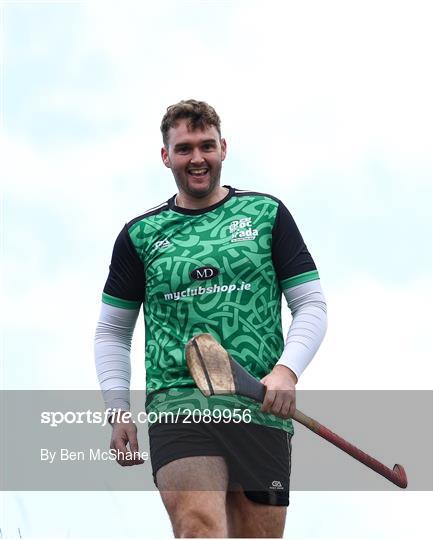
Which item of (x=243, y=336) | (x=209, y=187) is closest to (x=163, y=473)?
(x=243, y=336)

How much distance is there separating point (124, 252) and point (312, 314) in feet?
3.80

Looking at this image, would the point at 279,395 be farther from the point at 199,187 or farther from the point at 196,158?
the point at 196,158

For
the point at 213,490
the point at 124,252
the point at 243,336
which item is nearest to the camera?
the point at 213,490

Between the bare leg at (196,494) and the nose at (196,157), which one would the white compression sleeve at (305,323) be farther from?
the nose at (196,157)

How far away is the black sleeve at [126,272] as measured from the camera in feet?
20.7

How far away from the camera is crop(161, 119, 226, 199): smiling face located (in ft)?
20.4

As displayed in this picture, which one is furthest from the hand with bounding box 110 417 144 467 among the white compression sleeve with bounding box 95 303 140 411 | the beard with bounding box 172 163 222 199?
the beard with bounding box 172 163 222 199

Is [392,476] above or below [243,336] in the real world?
below

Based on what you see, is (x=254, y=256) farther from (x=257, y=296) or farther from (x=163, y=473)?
(x=163, y=473)

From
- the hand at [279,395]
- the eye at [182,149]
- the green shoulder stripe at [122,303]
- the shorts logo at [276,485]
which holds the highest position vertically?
the eye at [182,149]

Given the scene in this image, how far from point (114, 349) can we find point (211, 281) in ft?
2.96

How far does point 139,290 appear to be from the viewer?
6371 millimetres

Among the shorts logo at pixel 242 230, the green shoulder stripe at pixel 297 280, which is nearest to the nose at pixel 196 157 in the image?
the shorts logo at pixel 242 230

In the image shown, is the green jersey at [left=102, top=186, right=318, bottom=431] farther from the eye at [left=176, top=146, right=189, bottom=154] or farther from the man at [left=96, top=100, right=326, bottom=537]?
the eye at [left=176, top=146, right=189, bottom=154]
